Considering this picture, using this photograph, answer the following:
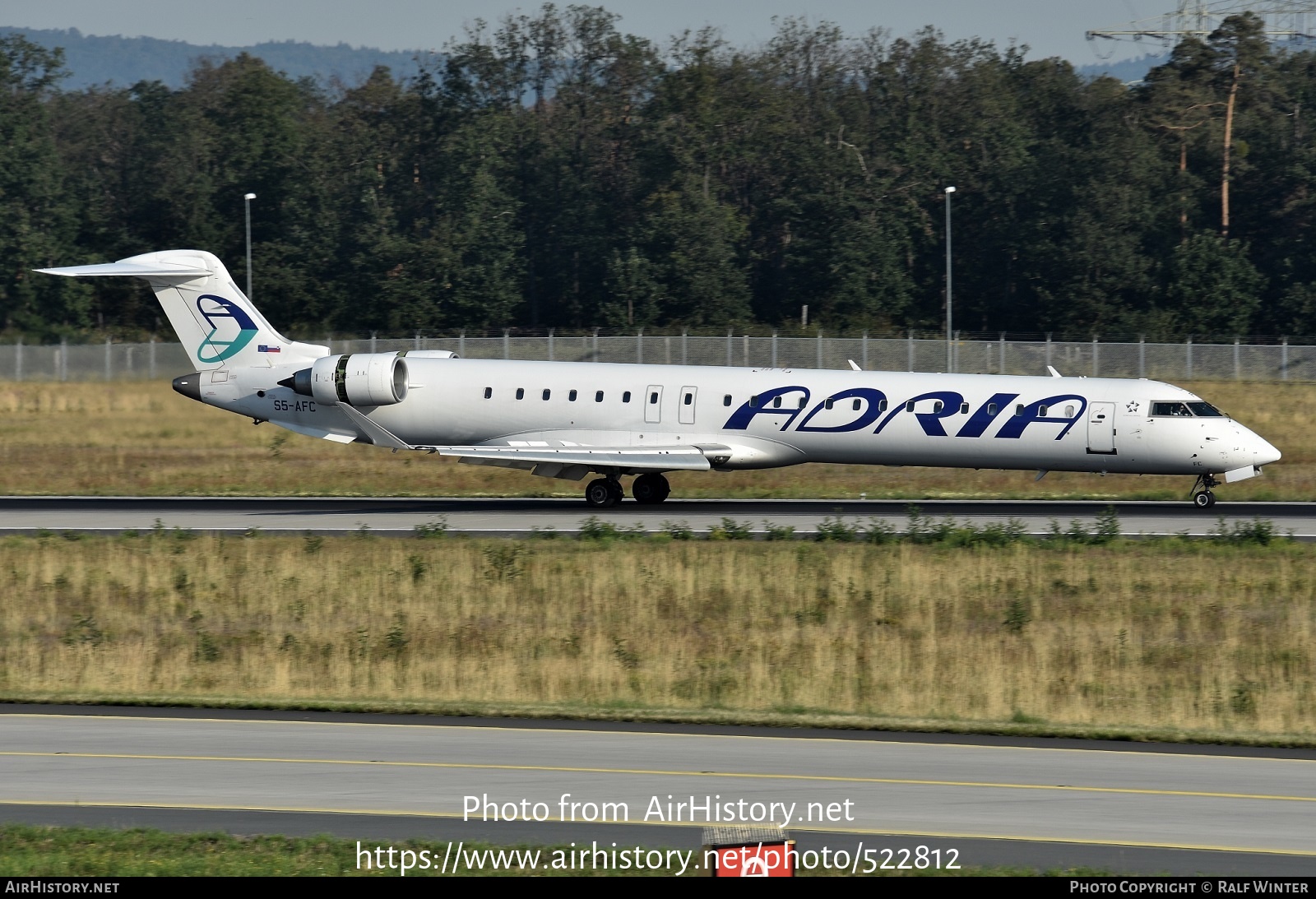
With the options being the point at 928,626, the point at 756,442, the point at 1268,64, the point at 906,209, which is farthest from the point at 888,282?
the point at 928,626

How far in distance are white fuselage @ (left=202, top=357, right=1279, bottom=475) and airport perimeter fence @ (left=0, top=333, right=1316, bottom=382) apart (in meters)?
27.0

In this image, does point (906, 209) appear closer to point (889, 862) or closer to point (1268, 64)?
point (1268, 64)

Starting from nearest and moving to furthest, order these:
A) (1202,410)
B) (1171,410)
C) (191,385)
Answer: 1. (1171,410)
2. (1202,410)
3. (191,385)

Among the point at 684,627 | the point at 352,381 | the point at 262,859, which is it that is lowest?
the point at 684,627

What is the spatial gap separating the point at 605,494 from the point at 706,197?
164ft

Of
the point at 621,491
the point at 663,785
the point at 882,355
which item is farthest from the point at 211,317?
the point at 882,355

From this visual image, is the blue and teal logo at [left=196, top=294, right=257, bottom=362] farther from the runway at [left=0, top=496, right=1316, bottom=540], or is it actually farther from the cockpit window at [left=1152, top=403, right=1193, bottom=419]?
the cockpit window at [left=1152, top=403, right=1193, bottom=419]

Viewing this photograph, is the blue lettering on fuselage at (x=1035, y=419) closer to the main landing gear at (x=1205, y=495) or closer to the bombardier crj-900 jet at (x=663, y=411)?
the bombardier crj-900 jet at (x=663, y=411)

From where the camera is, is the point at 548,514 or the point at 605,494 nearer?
the point at 548,514

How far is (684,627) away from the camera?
21.7 meters

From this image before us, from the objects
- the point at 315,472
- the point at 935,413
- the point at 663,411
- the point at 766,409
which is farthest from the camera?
the point at 315,472

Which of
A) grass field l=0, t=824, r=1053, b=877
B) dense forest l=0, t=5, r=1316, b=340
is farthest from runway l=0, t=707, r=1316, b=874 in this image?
dense forest l=0, t=5, r=1316, b=340

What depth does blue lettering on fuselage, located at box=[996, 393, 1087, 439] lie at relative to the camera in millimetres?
31016

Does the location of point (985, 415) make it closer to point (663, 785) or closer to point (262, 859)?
point (663, 785)
